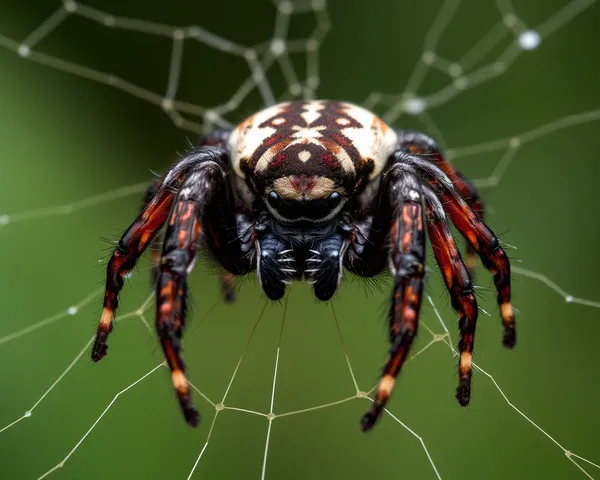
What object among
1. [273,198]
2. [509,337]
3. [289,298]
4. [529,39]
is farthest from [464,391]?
[529,39]

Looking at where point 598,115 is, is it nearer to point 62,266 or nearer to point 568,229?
point 568,229

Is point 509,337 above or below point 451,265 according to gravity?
below

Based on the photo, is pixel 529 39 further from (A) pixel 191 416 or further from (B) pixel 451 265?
(A) pixel 191 416

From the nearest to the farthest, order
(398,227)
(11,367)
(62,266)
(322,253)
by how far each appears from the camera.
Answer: (398,227) < (322,253) < (11,367) < (62,266)

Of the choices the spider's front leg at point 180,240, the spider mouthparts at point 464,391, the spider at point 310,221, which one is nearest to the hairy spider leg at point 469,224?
the spider at point 310,221

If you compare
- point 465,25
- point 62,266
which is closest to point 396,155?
point 62,266

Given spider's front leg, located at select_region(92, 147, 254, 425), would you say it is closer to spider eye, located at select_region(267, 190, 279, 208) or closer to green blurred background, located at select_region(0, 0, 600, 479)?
spider eye, located at select_region(267, 190, 279, 208)
